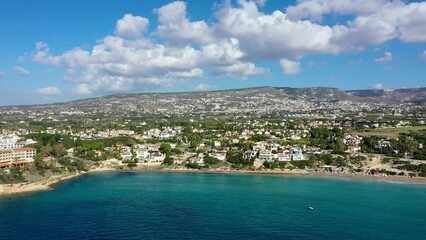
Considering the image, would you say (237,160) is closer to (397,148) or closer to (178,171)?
(178,171)

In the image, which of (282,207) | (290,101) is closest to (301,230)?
(282,207)

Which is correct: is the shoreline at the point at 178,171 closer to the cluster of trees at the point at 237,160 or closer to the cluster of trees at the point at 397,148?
the cluster of trees at the point at 237,160

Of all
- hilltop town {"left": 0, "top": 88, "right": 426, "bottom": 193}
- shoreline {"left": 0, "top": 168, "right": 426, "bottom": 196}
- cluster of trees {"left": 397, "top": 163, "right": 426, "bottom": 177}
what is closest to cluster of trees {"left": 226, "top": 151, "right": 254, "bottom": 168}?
hilltop town {"left": 0, "top": 88, "right": 426, "bottom": 193}

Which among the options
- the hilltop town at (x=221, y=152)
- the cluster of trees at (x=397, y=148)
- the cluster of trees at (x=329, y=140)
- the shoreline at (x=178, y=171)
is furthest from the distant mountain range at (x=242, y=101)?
the shoreline at (x=178, y=171)

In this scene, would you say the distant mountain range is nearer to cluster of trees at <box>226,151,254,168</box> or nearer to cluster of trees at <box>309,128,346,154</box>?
cluster of trees at <box>309,128,346,154</box>

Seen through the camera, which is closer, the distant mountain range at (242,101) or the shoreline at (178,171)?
the shoreline at (178,171)

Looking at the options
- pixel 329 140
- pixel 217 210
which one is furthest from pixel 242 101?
pixel 217 210

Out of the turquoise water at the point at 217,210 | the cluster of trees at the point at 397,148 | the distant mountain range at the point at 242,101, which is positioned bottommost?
the turquoise water at the point at 217,210

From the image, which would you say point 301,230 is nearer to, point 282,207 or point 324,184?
point 282,207
